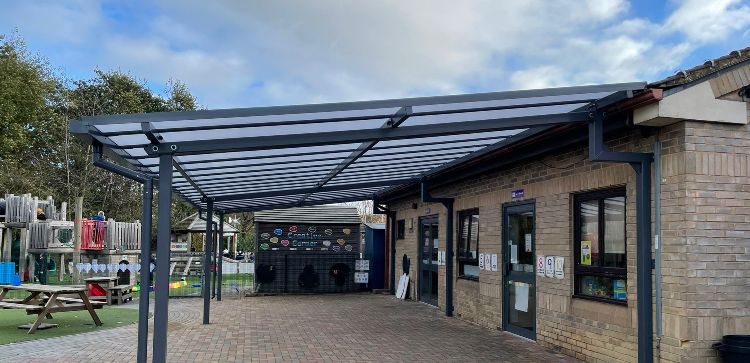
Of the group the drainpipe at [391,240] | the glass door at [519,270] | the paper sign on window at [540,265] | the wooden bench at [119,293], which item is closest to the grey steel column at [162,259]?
the paper sign on window at [540,265]

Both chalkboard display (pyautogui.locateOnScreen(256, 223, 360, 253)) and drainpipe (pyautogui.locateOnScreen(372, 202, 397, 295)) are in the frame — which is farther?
chalkboard display (pyautogui.locateOnScreen(256, 223, 360, 253))

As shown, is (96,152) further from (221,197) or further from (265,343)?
(221,197)

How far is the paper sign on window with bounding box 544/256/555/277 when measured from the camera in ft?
27.4

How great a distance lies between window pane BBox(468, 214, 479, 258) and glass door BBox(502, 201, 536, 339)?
4.22 feet

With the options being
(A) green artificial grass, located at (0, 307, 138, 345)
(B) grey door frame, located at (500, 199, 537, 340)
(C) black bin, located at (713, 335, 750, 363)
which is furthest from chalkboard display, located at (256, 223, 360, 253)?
(C) black bin, located at (713, 335, 750, 363)

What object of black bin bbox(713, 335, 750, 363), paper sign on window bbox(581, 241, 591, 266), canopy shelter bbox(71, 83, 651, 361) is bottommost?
black bin bbox(713, 335, 750, 363)

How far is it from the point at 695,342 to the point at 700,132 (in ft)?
6.54

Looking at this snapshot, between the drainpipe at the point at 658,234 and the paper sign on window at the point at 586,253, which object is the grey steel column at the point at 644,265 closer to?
the drainpipe at the point at 658,234

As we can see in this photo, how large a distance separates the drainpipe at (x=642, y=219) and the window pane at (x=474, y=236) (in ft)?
16.9

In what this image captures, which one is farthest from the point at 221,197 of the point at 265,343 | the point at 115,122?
the point at 115,122

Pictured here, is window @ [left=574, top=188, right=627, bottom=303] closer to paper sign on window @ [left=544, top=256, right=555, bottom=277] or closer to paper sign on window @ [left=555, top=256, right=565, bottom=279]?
paper sign on window @ [left=555, top=256, right=565, bottom=279]

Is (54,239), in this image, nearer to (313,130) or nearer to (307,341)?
(307,341)

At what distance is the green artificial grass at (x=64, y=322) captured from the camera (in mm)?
9656

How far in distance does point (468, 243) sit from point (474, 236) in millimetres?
387
